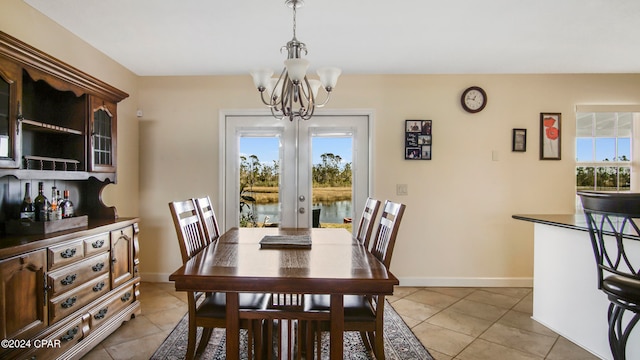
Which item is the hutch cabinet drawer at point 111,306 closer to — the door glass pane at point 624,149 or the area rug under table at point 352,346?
the area rug under table at point 352,346

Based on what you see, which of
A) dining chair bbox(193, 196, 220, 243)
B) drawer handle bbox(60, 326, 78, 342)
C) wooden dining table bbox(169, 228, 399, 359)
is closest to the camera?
wooden dining table bbox(169, 228, 399, 359)

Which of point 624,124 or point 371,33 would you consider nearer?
point 371,33

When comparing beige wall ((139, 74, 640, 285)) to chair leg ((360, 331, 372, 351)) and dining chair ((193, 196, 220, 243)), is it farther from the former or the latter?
chair leg ((360, 331, 372, 351))

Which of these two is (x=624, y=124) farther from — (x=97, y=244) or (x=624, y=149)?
(x=97, y=244)

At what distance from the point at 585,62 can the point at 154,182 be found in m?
4.63

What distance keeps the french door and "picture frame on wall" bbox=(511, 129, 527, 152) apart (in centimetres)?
160

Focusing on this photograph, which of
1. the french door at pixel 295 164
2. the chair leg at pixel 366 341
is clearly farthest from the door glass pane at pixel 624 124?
the chair leg at pixel 366 341

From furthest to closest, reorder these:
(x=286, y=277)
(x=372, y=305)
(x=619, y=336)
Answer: (x=372, y=305) → (x=619, y=336) → (x=286, y=277)

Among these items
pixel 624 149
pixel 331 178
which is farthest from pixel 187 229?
pixel 624 149

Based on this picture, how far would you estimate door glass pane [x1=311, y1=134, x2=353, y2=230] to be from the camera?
12.3ft

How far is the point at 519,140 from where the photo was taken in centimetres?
364

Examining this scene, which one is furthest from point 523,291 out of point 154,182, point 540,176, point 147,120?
point 147,120

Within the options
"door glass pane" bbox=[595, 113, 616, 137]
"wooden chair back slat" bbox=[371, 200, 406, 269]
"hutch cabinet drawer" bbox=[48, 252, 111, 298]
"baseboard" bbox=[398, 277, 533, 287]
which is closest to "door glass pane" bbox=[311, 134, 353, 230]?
"baseboard" bbox=[398, 277, 533, 287]

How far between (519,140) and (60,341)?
14.1 feet
